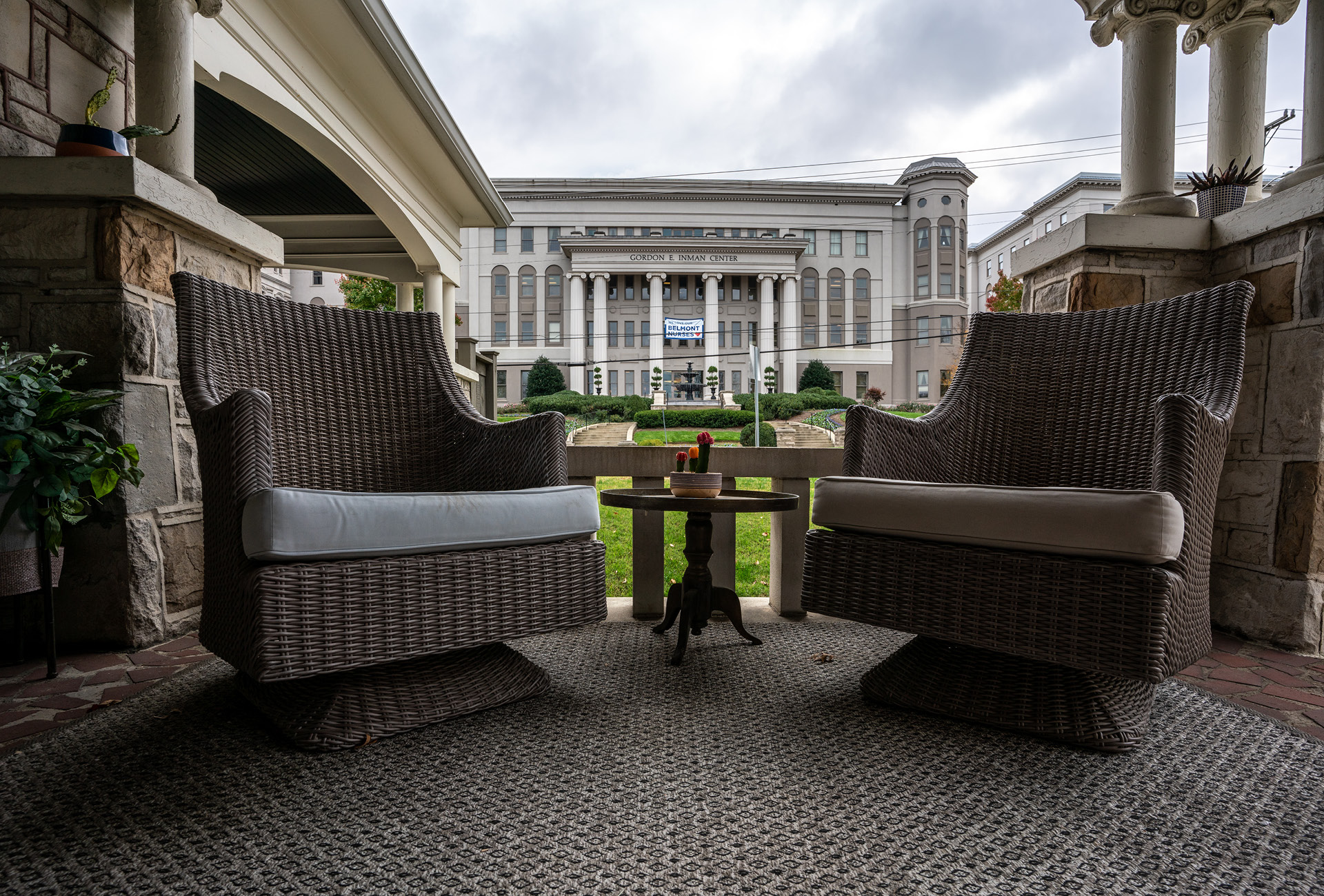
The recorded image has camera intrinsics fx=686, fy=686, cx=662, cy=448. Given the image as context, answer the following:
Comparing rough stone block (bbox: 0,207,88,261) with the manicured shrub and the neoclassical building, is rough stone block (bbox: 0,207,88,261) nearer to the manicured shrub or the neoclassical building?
the manicured shrub

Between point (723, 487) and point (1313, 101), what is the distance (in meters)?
2.20

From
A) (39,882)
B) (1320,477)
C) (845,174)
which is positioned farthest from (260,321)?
(845,174)

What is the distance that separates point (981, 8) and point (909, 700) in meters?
15.9

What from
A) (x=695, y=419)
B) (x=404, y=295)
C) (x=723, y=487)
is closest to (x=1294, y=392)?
(x=723, y=487)

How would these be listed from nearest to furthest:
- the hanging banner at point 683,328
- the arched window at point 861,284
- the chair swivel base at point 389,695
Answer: the chair swivel base at point 389,695 → the hanging banner at point 683,328 → the arched window at point 861,284

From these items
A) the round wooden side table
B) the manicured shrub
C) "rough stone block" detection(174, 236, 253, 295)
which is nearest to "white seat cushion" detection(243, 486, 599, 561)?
the round wooden side table

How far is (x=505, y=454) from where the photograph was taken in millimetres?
1696

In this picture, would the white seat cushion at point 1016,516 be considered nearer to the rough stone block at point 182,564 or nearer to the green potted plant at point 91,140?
the rough stone block at point 182,564

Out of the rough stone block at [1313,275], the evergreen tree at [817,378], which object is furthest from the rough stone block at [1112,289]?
the evergreen tree at [817,378]

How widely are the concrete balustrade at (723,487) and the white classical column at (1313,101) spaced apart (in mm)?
1624

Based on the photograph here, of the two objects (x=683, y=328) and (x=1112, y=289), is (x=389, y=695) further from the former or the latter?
(x=683, y=328)

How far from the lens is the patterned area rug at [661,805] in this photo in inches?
35.1

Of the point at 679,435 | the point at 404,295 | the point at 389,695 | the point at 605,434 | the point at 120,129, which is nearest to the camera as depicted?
the point at 389,695

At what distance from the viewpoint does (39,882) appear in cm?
85
